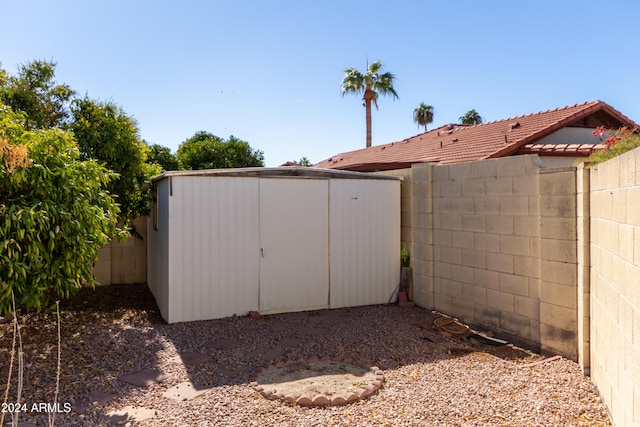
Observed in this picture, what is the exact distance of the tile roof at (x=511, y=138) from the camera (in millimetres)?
9148

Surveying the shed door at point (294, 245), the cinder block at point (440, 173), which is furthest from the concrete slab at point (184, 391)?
the cinder block at point (440, 173)

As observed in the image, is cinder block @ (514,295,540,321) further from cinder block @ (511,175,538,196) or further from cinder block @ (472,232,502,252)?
cinder block @ (511,175,538,196)

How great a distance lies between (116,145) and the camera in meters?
7.70

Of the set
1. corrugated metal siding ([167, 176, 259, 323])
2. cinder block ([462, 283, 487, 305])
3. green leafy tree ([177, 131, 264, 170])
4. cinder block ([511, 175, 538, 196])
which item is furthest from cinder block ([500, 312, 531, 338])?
green leafy tree ([177, 131, 264, 170])

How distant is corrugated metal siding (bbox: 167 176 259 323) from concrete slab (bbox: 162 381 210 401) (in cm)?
214

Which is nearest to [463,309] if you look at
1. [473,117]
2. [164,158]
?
[164,158]

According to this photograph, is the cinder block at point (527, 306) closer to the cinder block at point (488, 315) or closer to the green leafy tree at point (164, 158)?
the cinder block at point (488, 315)

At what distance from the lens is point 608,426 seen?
3150mm

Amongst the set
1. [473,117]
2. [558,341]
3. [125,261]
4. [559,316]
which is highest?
[473,117]

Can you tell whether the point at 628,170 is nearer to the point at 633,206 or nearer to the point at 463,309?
the point at 633,206

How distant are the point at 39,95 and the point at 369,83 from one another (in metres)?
18.4

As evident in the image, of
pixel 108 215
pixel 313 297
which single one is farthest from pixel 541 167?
pixel 108 215

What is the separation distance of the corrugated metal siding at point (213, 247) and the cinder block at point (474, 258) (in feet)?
9.97

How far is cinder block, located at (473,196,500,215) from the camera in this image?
219 inches
